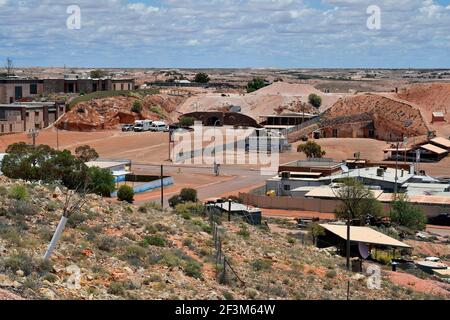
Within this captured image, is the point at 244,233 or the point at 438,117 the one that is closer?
the point at 244,233

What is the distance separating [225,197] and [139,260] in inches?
1175

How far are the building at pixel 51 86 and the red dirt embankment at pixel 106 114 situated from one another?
9.55 metres

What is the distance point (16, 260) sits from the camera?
1388 cm

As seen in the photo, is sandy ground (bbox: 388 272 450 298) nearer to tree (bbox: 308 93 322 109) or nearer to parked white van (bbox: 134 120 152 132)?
parked white van (bbox: 134 120 152 132)

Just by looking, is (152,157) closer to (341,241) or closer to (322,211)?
(322,211)

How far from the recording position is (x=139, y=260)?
655 inches

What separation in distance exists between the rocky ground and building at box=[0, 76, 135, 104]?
280 feet

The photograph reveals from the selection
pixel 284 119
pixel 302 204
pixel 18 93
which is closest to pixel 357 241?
pixel 302 204

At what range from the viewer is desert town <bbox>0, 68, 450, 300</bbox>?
16.2 meters

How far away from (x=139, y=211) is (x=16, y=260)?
10989 millimetres

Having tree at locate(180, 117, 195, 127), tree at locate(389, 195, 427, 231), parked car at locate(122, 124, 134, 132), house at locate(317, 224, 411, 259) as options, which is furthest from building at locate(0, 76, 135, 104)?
house at locate(317, 224, 411, 259)

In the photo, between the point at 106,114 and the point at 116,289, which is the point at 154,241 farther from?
the point at 106,114

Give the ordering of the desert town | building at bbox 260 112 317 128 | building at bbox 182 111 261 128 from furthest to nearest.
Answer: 1. building at bbox 182 111 261 128
2. building at bbox 260 112 317 128
3. the desert town

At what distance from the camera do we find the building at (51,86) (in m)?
105
